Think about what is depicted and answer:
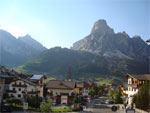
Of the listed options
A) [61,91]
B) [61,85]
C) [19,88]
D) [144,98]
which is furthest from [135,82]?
[19,88]

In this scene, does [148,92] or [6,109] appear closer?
[6,109]

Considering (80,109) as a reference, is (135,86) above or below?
above

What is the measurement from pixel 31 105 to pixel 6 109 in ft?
30.1

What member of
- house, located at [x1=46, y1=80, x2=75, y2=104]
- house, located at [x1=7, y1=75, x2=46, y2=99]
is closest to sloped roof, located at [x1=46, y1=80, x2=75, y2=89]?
house, located at [x1=46, y1=80, x2=75, y2=104]

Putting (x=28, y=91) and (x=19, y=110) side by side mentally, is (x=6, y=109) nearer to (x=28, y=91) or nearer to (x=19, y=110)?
(x=19, y=110)

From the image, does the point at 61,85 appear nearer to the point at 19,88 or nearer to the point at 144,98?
the point at 19,88

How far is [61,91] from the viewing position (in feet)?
199

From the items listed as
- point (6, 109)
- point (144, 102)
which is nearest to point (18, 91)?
point (6, 109)

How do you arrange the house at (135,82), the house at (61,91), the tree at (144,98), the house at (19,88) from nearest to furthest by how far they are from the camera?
the tree at (144,98) → the house at (19,88) → the house at (135,82) → the house at (61,91)

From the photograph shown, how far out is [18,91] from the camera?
49.9 m

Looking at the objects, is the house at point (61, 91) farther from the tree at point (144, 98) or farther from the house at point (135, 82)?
the tree at point (144, 98)

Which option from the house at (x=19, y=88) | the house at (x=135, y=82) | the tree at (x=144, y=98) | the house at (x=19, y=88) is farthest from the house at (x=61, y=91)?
the tree at (x=144, y=98)

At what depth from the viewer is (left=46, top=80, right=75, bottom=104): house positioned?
58.0m

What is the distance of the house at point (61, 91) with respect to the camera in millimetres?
58022
